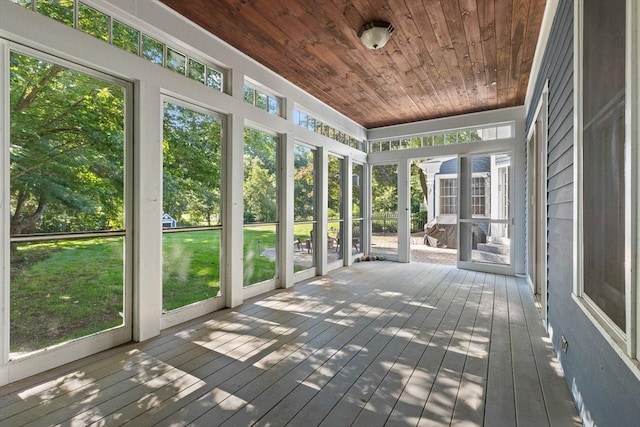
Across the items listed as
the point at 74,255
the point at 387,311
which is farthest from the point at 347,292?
the point at 74,255

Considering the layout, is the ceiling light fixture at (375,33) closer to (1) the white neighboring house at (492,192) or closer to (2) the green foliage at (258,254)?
(2) the green foliage at (258,254)

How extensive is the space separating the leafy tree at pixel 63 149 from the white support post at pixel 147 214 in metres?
0.14

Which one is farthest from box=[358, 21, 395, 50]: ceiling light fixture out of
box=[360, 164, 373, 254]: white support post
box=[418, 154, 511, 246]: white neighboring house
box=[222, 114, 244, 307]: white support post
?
box=[360, 164, 373, 254]: white support post

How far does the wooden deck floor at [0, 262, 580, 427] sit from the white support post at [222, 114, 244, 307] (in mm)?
286

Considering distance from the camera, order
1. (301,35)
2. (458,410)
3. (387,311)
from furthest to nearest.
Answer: (387,311)
(301,35)
(458,410)

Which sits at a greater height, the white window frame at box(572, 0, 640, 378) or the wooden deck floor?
the white window frame at box(572, 0, 640, 378)

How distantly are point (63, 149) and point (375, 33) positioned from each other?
113 inches

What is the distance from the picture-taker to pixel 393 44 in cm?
341

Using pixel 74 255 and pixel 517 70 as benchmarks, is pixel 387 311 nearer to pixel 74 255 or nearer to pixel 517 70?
pixel 74 255

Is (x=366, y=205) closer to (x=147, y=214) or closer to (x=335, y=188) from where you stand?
(x=335, y=188)

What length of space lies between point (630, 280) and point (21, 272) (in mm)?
3293

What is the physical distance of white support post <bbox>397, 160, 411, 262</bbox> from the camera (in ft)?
21.9

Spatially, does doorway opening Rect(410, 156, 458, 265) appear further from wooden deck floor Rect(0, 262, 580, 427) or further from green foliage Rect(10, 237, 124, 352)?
green foliage Rect(10, 237, 124, 352)

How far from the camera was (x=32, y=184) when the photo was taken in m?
2.13
